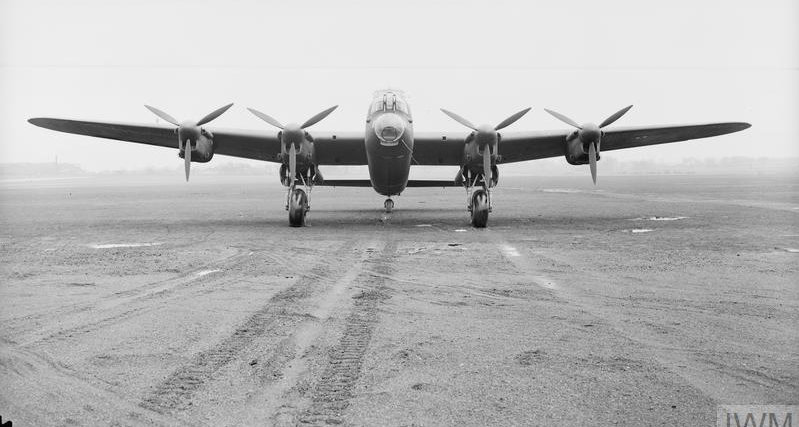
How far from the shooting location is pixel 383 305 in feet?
27.6

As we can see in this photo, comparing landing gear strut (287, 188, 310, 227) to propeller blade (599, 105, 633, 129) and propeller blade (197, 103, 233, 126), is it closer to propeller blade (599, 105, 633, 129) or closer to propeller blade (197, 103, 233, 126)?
propeller blade (197, 103, 233, 126)

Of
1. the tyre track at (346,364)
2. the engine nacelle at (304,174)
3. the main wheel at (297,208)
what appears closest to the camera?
the tyre track at (346,364)

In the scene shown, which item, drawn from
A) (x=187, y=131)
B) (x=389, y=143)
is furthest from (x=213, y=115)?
(x=389, y=143)

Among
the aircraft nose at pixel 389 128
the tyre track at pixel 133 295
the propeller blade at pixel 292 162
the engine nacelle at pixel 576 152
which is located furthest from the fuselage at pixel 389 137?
the tyre track at pixel 133 295

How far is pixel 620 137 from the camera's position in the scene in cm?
2334

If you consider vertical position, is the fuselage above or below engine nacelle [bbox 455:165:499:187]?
above

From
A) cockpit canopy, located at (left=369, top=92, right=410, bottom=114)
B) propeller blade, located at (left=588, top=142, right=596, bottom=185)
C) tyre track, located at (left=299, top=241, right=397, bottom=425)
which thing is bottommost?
tyre track, located at (left=299, top=241, right=397, bottom=425)

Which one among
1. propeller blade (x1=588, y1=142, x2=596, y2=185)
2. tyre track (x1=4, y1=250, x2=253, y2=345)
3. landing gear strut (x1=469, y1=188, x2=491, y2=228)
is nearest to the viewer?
tyre track (x1=4, y1=250, x2=253, y2=345)

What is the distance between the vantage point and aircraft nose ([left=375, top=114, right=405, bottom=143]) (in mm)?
18734

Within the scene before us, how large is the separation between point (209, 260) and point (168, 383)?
25.8ft

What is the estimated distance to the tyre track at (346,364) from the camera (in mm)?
4574

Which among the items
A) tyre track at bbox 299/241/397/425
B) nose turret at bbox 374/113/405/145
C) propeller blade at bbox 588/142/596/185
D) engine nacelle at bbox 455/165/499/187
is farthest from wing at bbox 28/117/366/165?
tyre track at bbox 299/241/397/425

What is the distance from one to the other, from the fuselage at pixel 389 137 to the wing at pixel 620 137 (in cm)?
463

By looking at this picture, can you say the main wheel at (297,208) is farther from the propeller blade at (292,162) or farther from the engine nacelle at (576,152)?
the engine nacelle at (576,152)
